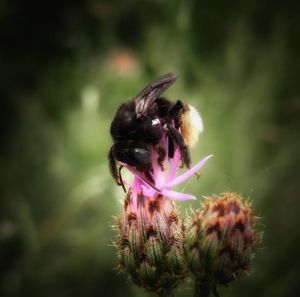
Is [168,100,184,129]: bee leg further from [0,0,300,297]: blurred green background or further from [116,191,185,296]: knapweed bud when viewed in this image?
[0,0,300,297]: blurred green background

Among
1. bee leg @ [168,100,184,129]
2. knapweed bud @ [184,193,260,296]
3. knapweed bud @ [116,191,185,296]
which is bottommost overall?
knapweed bud @ [184,193,260,296]

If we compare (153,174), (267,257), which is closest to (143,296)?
(267,257)

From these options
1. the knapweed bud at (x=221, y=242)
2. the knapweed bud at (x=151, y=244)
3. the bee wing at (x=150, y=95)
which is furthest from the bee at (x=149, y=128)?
the knapweed bud at (x=221, y=242)

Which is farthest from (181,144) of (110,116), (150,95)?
(110,116)

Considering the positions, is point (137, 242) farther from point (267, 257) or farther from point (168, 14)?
point (168, 14)

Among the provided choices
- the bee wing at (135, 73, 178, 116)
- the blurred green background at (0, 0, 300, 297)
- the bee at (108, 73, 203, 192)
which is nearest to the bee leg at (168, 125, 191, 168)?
the bee at (108, 73, 203, 192)

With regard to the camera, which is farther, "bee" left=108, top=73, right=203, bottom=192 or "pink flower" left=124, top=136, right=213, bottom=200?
"pink flower" left=124, top=136, right=213, bottom=200

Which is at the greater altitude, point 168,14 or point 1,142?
point 168,14
